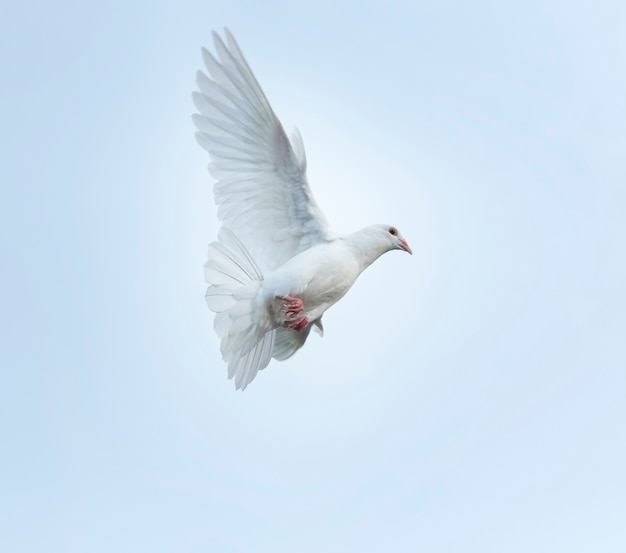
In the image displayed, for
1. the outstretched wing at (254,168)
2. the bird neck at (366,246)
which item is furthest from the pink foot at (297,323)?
the bird neck at (366,246)

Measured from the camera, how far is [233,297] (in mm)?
19938

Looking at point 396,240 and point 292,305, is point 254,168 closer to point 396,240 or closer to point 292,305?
point 292,305

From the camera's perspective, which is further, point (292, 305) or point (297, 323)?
point (297, 323)

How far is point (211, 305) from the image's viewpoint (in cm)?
1994

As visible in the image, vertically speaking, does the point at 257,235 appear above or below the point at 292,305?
above

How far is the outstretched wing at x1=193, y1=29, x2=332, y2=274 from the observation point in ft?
64.6

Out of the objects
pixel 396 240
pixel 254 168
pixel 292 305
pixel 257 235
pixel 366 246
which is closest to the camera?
pixel 292 305

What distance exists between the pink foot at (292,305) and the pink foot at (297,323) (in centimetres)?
21

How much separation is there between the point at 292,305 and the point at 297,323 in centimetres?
47

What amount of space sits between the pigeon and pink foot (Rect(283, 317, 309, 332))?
0.02m

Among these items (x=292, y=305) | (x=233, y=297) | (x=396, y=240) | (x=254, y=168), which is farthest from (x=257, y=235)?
(x=396, y=240)

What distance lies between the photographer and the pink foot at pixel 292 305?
19.6 m

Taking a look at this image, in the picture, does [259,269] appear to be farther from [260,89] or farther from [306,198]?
[260,89]

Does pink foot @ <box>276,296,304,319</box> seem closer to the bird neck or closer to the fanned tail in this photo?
the fanned tail
